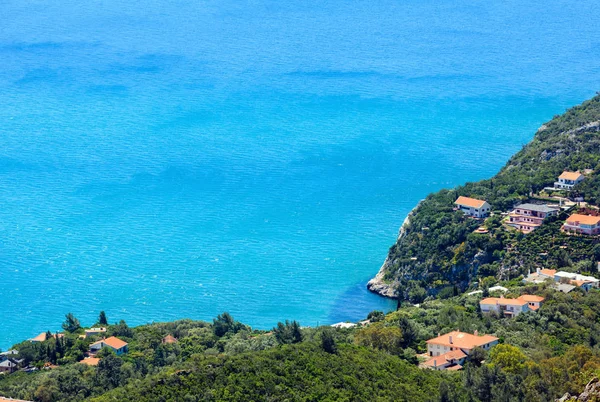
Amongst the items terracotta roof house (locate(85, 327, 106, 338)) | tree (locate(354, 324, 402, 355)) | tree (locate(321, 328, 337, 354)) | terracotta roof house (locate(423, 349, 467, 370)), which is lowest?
terracotta roof house (locate(423, 349, 467, 370))

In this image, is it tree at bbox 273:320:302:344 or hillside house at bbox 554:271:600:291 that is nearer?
tree at bbox 273:320:302:344

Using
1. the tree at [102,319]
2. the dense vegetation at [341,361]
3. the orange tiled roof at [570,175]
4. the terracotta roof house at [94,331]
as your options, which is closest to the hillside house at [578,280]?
the dense vegetation at [341,361]

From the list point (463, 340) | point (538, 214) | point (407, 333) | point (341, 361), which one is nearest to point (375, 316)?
point (407, 333)

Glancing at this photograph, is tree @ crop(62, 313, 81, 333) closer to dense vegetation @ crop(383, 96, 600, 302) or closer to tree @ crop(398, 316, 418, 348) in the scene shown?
dense vegetation @ crop(383, 96, 600, 302)

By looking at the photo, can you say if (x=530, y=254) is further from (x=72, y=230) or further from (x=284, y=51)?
(x=284, y=51)

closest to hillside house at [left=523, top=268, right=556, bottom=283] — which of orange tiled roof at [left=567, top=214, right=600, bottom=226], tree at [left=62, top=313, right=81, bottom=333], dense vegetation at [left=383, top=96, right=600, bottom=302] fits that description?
dense vegetation at [left=383, top=96, right=600, bottom=302]

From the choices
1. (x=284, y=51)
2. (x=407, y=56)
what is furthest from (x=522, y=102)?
(x=284, y=51)

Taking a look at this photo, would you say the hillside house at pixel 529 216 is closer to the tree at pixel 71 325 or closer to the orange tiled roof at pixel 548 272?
the orange tiled roof at pixel 548 272
